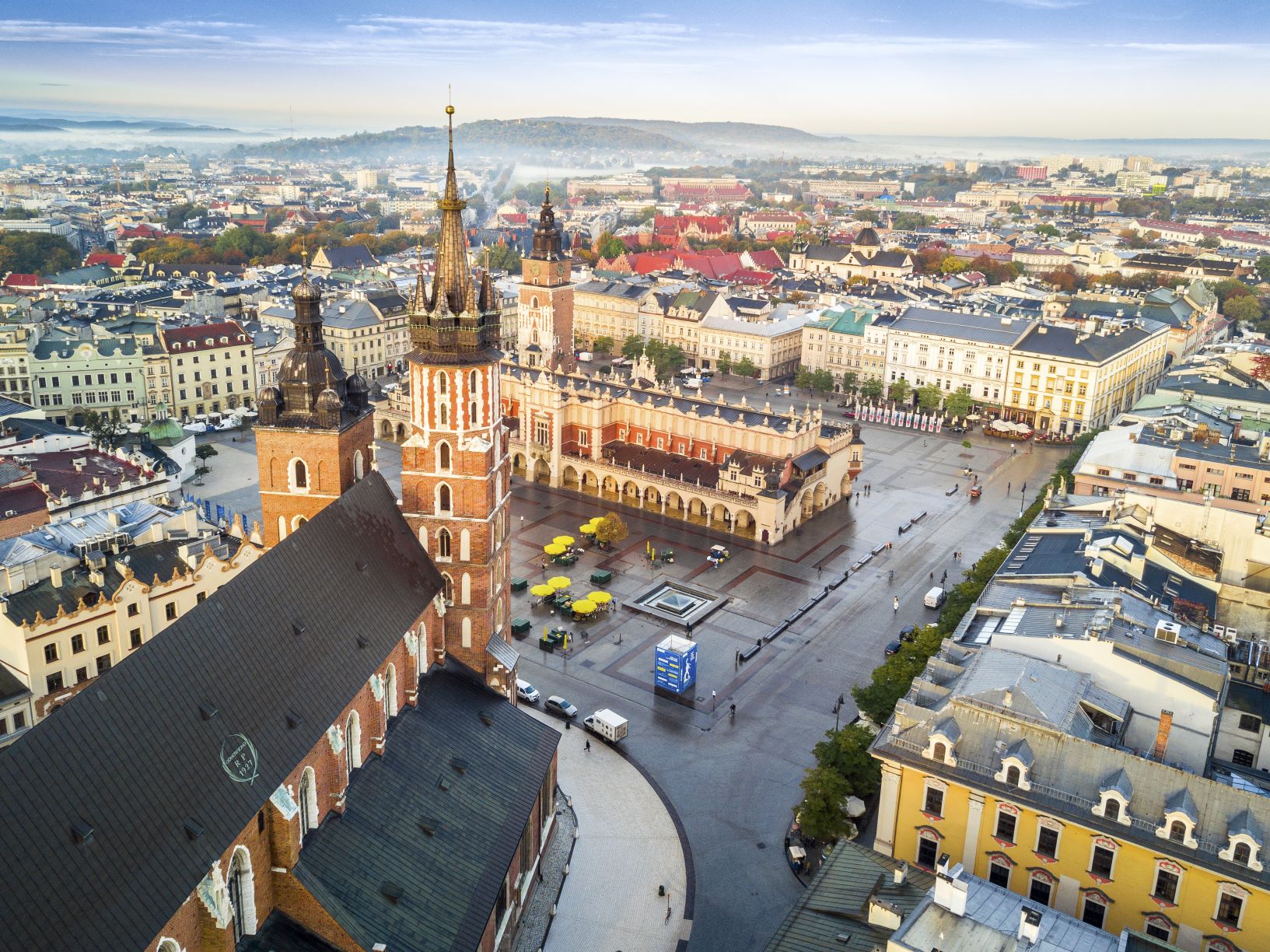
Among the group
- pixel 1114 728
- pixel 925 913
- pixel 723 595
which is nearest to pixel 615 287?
pixel 723 595

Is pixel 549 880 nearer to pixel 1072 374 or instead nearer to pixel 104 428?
pixel 104 428

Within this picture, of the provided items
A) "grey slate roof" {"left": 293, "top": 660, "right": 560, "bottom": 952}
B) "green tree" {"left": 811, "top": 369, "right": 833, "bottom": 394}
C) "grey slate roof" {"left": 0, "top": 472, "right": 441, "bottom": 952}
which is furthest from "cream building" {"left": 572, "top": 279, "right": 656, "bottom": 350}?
"grey slate roof" {"left": 0, "top": 472, "right": 441, "bottom": 952}

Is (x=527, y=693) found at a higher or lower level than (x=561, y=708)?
higher

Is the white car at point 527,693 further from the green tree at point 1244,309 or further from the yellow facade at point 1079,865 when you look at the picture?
the green tree at point 1244,309

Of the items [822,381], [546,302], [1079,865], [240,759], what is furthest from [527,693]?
[822,381]

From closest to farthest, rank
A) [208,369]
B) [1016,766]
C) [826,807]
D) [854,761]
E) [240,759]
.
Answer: [240,759]
[1016,766]
[826,807]
[854,761]
[208,369]

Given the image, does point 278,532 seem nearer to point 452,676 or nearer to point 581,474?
point 452,676
